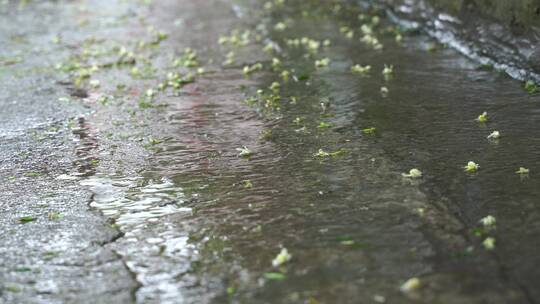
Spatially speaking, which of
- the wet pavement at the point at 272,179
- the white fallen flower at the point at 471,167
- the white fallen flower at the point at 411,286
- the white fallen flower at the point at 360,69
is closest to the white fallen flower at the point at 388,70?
the wet pavement at the point at 272,179

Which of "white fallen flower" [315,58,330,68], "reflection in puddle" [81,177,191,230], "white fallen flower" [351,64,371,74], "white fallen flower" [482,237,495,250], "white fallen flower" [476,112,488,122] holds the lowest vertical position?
"white fallen flower" [315,58,330,68]

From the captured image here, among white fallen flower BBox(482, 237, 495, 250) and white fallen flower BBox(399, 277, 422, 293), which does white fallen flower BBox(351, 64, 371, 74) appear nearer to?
white fallen flower BBox(482, 237, 495, 250)

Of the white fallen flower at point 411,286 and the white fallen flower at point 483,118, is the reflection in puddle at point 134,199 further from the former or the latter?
the white fallen flower at point 483,118

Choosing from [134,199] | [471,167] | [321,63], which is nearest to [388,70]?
[321,63]

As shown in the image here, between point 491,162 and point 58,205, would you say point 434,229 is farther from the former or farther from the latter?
point 58,205

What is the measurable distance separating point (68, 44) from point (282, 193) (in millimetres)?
6811

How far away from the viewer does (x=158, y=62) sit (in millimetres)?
8602

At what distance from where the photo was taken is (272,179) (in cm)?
452

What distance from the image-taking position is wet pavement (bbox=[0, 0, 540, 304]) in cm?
333

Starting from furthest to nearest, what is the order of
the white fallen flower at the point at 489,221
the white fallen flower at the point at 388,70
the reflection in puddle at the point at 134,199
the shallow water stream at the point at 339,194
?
the white fallen flower at the point at 388,70 < the reflection in puddle at the point at 134,199 < the white fallen flower at the point at 489,221 < the shallow water stream at the point at 339,194

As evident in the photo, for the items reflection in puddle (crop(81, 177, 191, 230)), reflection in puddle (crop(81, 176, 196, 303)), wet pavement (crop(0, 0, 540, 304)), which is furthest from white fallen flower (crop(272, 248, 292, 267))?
reflection in puddle (crop(81, 177, 191, 230))

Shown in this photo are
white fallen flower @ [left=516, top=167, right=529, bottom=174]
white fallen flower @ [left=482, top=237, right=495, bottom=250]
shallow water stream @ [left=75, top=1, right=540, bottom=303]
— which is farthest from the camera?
white fallen flower @ [left=516, top=167, right=529, bottom=174]

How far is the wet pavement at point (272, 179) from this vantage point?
333 centimetres

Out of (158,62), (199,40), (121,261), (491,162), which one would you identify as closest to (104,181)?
(121,261)
